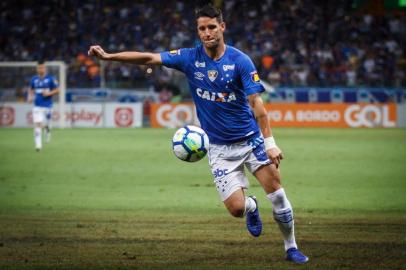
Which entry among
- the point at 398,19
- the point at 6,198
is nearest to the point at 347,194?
the point at 6,198

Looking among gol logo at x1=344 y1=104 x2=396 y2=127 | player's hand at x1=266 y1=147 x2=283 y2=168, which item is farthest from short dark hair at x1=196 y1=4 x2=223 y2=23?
gol logo at x1=344 y1=104 x2=396 y2=127

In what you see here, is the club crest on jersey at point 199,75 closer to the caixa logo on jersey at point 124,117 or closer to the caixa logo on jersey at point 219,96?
the caixa logo on jersey at point 219,96

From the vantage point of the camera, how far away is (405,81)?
3738cm

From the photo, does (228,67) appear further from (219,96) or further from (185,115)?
(185,115)

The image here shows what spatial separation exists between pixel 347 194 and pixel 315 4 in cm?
3091

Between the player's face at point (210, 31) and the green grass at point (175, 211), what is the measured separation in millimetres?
2176

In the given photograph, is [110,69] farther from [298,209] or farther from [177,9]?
[298,209]

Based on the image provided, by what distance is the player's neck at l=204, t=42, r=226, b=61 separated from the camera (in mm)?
8141

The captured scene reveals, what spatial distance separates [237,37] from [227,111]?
33663 millimetres

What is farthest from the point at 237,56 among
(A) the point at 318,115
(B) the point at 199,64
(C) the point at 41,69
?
(A) the point at 318,115

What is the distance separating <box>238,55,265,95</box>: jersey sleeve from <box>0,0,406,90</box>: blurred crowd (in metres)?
29.9

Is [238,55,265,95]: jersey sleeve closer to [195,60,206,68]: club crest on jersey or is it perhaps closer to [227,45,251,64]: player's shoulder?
[227,45,251,64]: player's shoulder

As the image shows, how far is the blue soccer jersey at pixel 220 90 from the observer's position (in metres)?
8.05

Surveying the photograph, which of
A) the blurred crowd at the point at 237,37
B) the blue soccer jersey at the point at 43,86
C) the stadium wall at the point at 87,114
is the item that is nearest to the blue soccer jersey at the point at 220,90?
the blue soccer jersey at the point at 43,86
